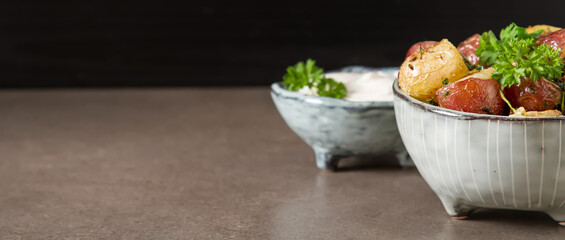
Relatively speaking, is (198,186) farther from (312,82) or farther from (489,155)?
(489,155)

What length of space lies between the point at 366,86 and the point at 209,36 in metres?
1.13

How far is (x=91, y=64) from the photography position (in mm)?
2396

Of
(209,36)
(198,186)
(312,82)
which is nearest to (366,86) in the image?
(312,82)

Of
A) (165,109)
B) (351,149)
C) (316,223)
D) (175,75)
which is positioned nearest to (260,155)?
(351,149)

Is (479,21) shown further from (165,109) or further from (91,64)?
(91,64)

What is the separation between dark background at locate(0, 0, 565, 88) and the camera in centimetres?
232

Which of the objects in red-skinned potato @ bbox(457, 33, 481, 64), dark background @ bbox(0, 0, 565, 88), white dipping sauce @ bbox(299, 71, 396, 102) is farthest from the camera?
dark background @ bbox(0, 0, 565, 88)

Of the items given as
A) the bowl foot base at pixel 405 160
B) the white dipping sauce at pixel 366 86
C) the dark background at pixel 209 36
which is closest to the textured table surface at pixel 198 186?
the bowl foot base at pixel 405 160

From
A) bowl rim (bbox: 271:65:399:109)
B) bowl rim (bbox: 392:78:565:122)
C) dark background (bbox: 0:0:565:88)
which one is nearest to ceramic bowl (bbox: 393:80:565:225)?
bowl rim (bbox: 392:78:565:122)

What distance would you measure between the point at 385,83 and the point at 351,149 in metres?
0.14

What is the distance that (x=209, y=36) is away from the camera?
2383 millimetres

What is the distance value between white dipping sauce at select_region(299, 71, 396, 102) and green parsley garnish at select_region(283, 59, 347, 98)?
15 millimetres

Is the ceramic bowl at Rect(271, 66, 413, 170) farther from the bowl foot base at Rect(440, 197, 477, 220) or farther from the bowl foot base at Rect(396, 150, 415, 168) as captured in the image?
the bowl foot base at Rect(440, 197, 477, 220)

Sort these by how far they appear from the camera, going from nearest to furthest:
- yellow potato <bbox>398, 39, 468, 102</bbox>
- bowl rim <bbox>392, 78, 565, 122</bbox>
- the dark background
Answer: bowl rim <bbox>392, 78, 565, 122</bbox>
yellow potato <bbox>398, 39, 468, 102</bbox>
the dark background
